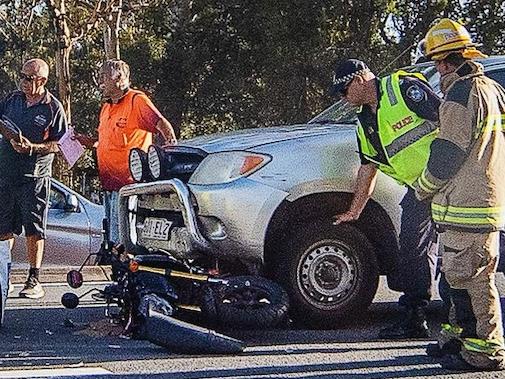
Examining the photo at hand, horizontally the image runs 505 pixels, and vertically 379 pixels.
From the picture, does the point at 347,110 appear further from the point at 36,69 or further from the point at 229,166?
the point at 36,69

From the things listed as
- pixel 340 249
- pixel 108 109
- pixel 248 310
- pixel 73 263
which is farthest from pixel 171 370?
pixel 73 263

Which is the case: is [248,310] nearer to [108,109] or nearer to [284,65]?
[108,109]

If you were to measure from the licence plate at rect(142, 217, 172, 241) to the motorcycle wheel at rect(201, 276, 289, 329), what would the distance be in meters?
0.60

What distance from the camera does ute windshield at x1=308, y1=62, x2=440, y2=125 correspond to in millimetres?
6548

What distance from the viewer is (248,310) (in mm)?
5781

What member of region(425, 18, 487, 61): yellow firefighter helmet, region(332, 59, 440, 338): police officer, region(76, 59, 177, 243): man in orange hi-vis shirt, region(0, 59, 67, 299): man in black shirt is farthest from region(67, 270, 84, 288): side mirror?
region(425, 18, 487, 61): yellow firefighter helmet

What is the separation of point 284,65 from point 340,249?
21.1m

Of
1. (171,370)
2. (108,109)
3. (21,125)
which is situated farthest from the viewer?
(21,125)

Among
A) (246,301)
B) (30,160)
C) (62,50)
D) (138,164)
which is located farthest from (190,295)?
(62,50)

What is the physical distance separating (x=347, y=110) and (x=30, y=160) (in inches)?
97.9

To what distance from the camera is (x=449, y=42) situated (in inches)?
191

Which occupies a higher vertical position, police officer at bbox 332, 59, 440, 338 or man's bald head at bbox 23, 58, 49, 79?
man's bald head at bbox 23, 58, 49, 79

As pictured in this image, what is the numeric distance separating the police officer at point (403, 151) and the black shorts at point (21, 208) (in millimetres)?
2739

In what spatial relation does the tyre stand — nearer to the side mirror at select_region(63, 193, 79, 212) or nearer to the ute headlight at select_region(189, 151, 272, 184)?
the ute headlight at select_region(189, 151, 272, 184)
